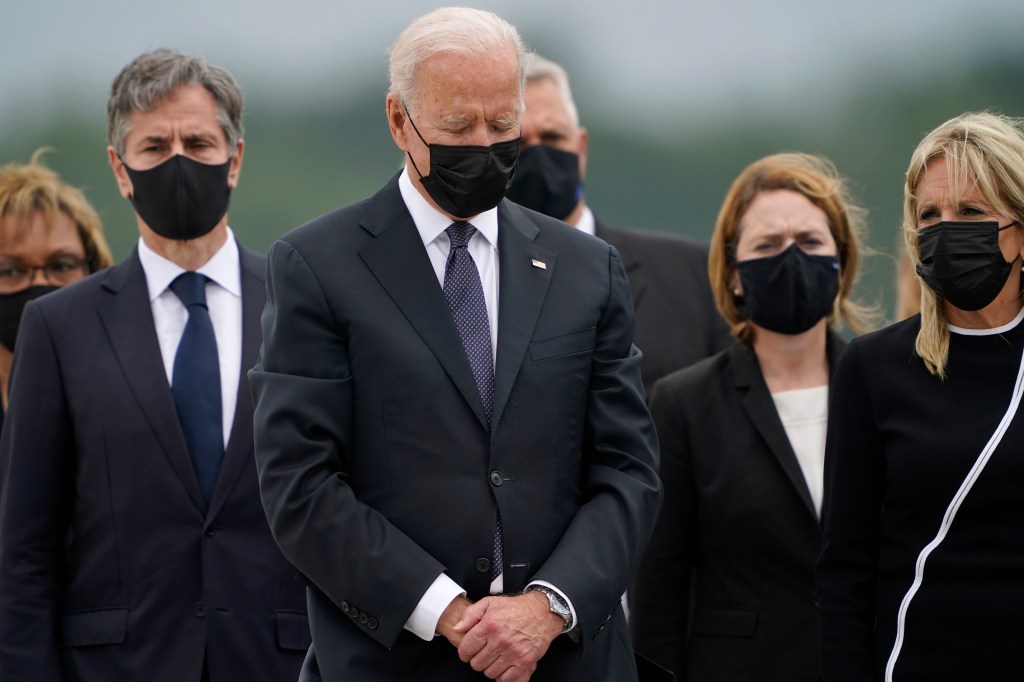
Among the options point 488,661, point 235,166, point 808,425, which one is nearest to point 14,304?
point 235,166

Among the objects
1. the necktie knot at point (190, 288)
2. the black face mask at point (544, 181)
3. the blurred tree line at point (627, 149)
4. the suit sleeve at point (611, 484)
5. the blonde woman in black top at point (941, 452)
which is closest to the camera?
the suit sleeve at point (611, 484)

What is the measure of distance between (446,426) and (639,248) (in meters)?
2.55

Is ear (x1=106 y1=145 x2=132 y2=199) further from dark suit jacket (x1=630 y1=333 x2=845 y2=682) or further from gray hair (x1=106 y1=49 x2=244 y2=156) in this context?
dark suit jacket (x1=630 y1=333 x2=845 y2=682)

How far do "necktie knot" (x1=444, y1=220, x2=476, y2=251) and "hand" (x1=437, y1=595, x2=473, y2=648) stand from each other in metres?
0.79

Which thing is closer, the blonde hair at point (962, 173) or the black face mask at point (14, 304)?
the blonde hair at point (962, 173)

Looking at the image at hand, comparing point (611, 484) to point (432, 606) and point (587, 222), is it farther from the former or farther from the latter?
point (587, 222)

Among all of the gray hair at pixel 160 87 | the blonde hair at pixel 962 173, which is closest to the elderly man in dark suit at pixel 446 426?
the blonde hair at pixel 962 173

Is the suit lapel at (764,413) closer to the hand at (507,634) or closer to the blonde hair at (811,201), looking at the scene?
the blonde hair at (811,201)

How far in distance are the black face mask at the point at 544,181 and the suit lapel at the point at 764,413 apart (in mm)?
1108

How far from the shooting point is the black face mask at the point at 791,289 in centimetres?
440

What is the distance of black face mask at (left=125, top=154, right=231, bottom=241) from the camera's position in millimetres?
4121

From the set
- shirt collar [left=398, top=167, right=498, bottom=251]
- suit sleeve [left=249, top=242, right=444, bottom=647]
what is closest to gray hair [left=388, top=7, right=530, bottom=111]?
shirt collar [left=398, top=167, right=498, bottom=251]

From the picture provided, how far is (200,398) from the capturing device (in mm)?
3945

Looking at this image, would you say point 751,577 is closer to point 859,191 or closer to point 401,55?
point 859,191
